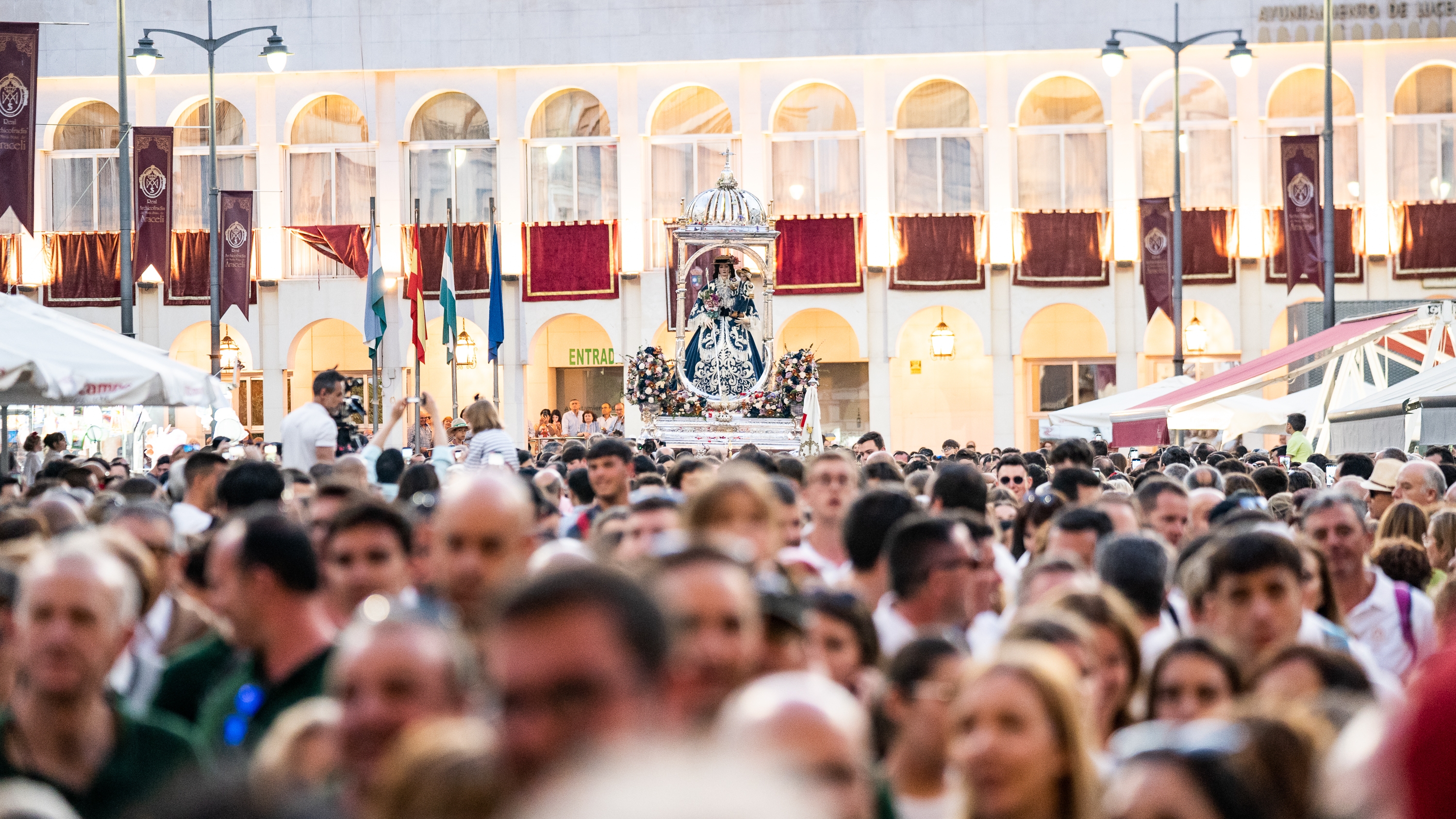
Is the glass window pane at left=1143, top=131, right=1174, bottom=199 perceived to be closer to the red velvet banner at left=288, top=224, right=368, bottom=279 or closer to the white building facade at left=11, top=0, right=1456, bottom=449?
the white building facade at left=11, top=0, right=1456, bottom=449

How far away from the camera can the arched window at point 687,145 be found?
40.8m

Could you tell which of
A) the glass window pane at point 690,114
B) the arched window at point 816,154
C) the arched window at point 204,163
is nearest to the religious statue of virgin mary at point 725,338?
the arched window at point 816,154

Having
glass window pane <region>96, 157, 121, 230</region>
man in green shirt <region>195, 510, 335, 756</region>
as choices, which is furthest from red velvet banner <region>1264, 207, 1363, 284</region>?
man in green shirt <region>195, 510, 335, 756</region>

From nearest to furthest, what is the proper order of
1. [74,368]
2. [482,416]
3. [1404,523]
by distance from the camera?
[1404,523] → [74,368] → [482,416]

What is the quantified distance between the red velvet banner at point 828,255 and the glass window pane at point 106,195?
15316 millimetres

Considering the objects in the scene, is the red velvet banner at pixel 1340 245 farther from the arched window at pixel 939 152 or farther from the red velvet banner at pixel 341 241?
the red velvet banner at pixel 341 241

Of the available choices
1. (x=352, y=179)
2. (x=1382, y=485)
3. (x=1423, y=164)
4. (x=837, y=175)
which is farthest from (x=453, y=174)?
(x=1382, y=485)

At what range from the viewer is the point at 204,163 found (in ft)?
135

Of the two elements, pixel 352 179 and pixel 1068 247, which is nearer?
pixel 1068 247

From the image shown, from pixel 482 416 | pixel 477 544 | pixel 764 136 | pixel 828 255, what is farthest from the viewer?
pixel 764 136

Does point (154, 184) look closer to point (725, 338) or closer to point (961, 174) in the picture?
point (725, 338)

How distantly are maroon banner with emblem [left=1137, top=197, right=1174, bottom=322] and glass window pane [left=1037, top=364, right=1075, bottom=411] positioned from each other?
6.59m

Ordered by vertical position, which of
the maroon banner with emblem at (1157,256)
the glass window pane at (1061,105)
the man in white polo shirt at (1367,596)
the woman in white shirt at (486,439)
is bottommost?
the man in white polo shirt at (1367,596)

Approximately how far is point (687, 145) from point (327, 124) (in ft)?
27.5
